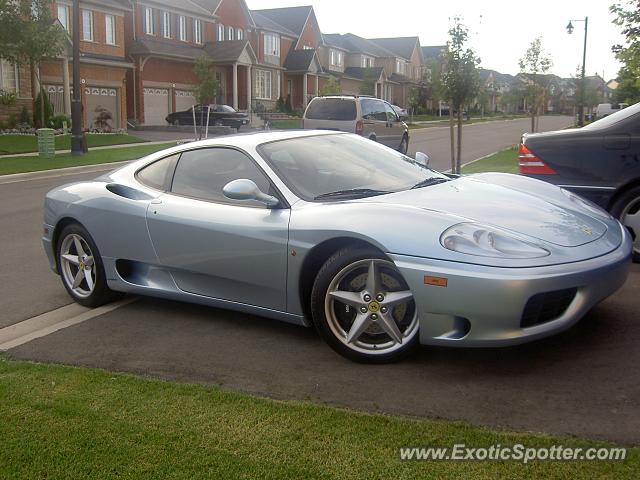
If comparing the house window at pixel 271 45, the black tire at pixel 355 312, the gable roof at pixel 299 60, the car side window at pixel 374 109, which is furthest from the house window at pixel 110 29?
the black tire at pixel 355 312

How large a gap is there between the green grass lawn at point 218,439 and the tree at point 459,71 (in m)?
12.2

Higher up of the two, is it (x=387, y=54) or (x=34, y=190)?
(x=387, y=54)

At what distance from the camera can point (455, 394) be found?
3691mm

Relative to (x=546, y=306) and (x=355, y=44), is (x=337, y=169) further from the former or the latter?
(x=355, y=44)

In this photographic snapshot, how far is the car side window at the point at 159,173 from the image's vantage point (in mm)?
5293

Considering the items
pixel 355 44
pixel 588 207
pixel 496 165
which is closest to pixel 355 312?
pixel 588 207

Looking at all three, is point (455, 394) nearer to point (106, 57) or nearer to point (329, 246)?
point (329, 246)

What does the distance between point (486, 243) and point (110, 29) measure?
4019 centimetres

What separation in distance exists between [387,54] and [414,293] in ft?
275

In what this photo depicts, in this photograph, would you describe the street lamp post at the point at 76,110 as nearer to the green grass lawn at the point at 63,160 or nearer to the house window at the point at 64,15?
the green grass lawn at the point at 63,160

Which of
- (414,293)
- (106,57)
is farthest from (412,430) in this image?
(106,57)

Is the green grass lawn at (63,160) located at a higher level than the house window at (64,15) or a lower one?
lower

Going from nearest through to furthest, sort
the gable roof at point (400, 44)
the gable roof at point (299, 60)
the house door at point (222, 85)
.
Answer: the house door at point (222, 85) → the gable roof at point (299, 60) → the gable roof at point (400, 44)

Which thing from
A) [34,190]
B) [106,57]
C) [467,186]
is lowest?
[34,190]
